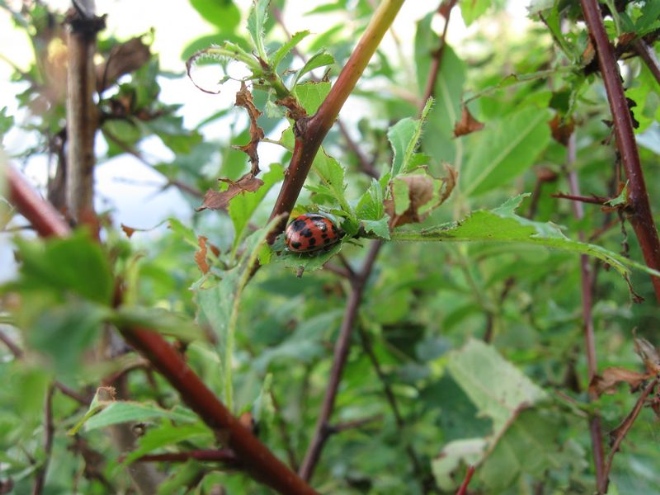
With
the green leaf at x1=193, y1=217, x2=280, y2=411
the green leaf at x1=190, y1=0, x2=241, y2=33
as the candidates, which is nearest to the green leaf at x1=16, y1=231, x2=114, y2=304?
the green leaf at x1=193, y1=217, x2=280, y2=411

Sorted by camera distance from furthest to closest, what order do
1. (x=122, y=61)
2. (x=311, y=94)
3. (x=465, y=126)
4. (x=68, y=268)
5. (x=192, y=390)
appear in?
(x=122, y=61) < (x=465, y=126) < (x=311, y=94) < (x=192, y=390) < (x=68, y=268)

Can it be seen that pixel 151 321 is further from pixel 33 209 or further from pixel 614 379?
pixel 614 379

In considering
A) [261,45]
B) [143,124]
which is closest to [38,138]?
[143,124]

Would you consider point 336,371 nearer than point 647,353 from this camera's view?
No

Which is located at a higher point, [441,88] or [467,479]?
[441,88]

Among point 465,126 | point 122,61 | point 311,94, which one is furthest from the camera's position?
point 122,61

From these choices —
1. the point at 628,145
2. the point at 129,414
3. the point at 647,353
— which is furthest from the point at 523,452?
the point at 129,414

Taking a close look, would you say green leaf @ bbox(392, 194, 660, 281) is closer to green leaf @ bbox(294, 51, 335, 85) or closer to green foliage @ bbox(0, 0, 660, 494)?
green foliage @ bbox(0, 0, 660, 494)
